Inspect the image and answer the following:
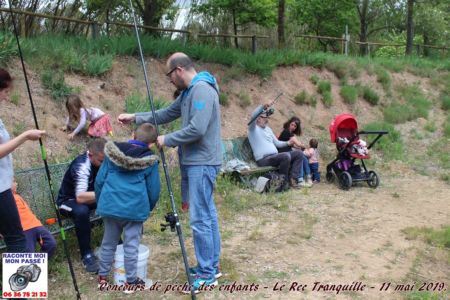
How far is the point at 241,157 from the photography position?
8438mm

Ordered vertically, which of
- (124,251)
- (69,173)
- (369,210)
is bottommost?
(369,210)

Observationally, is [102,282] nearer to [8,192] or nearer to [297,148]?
[8,192]

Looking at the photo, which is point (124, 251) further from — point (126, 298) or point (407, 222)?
point (407, 222)

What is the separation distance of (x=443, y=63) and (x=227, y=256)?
49.9 feet

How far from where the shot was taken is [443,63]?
17516 millimetres

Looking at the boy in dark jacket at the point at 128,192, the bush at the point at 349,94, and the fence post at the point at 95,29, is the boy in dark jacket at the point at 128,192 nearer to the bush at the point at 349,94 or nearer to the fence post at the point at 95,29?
the fence post at the point at 95,29

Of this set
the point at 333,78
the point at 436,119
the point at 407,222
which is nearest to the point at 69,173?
the point at 407,222

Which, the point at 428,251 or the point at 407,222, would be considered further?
the point at 407,222

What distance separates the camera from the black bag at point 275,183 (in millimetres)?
7613

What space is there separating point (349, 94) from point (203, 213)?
31.0 ft

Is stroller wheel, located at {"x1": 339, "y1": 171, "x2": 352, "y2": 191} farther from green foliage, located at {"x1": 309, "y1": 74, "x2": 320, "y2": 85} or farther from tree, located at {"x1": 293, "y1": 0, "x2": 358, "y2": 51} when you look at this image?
tree, located at {"x1": 293, "y1": 0, "x2": 358, "y2": 51}

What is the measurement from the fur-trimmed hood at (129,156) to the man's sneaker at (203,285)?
1.11m

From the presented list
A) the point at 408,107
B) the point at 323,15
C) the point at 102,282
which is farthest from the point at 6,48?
the point at 323,15

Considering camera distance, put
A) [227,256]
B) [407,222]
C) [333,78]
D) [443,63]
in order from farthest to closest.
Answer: [443,63] → [333,78] → [407,222] → [227,256]
